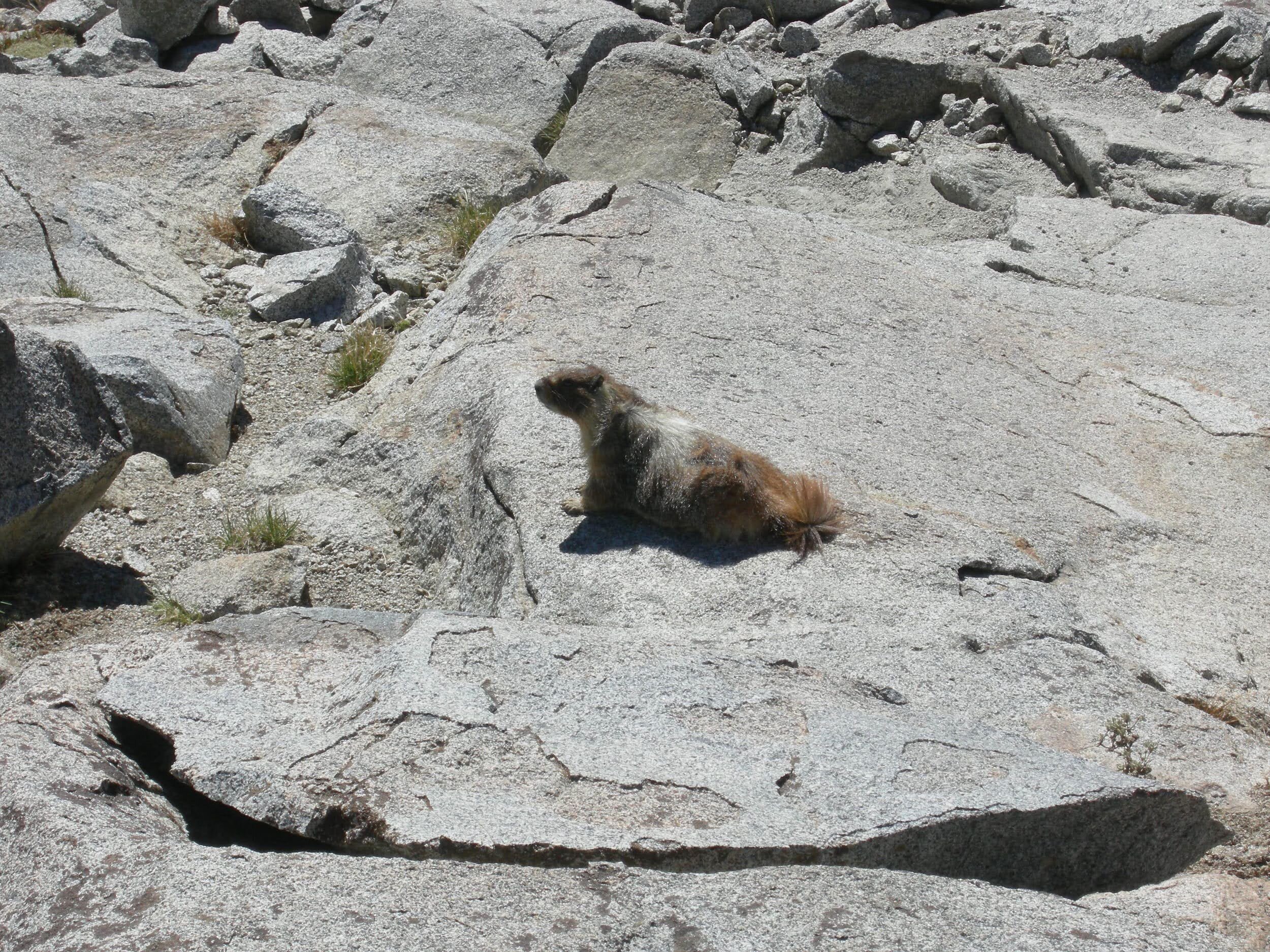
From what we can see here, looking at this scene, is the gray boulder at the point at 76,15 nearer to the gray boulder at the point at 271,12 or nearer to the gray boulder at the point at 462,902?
the gray boulder at the point at 271,12

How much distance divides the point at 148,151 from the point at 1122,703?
26.9ft

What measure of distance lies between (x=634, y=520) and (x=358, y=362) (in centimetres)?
Answer: 311

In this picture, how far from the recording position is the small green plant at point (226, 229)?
8820mm

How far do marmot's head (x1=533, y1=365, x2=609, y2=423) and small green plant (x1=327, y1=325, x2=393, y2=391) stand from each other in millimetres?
2473

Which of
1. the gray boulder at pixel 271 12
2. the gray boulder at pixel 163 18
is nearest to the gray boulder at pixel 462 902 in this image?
the gray boulder at pixel 163 18

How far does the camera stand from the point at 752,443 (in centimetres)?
537

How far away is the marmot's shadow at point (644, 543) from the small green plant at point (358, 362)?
283 cm

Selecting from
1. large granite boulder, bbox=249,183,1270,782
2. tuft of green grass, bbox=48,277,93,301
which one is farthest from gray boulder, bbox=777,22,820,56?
tuft of green grass, bbox=48,277,93,301

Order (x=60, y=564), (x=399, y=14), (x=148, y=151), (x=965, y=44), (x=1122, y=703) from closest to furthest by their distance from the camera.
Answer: (x=1122, y=703) → (x=60, y=564) → (x=148, y=151) → (x=965, y=44) → (x=399, y=14)

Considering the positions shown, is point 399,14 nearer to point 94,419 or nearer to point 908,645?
point 94,419

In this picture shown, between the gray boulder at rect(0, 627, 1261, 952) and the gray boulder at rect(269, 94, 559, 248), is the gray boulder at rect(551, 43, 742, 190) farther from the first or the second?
the gray boulder at rect(0, 627, 1261, 952)

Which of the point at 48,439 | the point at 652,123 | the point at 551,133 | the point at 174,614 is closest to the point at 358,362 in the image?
the point at 48,439

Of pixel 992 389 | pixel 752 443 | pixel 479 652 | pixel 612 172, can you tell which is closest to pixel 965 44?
pixel 612 172

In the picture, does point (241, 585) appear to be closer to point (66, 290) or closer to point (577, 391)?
point (577, 391)
